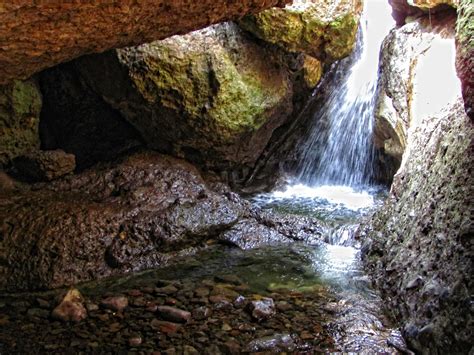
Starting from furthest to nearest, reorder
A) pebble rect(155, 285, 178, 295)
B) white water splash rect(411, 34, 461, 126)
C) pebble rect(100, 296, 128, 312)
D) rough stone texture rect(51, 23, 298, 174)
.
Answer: rough stone texture rect(51, 23, 298, 174) → white water splash rect(411, 34, 461, 126) → pebble rect(155, 285, 178, 295) → pebble rect(100, 296, 128, 312)

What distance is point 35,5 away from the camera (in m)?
3.12

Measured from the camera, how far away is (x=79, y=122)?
294 inches

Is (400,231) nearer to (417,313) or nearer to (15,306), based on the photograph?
(417,313)

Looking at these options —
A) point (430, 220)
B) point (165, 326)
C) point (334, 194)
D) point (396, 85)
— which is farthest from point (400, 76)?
point (165, 326)

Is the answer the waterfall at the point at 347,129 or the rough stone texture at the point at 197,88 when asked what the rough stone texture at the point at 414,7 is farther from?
the rough stone texture at the point at 197,88

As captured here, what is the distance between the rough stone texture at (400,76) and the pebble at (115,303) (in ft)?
15.6

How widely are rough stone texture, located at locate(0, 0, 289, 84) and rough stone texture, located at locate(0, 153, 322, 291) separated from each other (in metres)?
1.77

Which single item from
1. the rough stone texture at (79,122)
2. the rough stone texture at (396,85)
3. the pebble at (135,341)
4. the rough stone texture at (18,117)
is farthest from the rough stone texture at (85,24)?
the rough stone texture at (396,85)

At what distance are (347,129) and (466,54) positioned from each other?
19.4 feet

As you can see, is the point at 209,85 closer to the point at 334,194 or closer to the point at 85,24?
the point at 85,24

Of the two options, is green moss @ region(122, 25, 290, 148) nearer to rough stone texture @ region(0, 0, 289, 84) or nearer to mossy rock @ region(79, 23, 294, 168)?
mossy rock @ region(79, 23, 294, 168)

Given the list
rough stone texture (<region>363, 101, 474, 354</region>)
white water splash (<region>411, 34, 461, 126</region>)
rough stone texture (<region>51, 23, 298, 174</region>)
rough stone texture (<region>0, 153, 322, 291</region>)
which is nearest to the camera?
rough stone texture (<region>363, 101, 474, 354</region>)

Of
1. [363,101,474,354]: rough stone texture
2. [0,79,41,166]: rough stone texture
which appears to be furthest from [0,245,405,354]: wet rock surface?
[0,79,41,166]: rough stone texture

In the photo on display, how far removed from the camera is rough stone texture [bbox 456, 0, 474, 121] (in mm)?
3682
